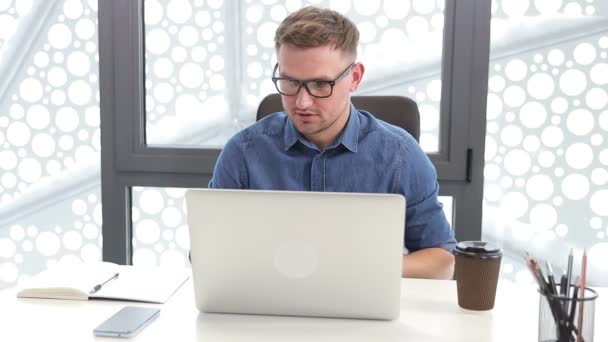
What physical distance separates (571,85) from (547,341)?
70.4 inches

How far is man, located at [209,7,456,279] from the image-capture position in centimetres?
149

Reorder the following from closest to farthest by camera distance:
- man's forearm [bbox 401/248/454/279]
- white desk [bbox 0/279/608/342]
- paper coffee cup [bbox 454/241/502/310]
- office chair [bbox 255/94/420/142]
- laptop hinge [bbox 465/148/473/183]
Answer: white desk [bbox 0/279/608/342]
paper coffee cup [bbox 454/241/502/310]
man's forearm [bbox 401/248/454/279]
office chair [bbox 255/94/420/142]
laptop hinge [bbox 465/148/473/183]

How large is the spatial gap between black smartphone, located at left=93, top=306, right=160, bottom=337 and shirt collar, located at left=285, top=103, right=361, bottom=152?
666mm

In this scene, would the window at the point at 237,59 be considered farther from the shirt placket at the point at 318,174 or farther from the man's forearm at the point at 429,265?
the man's forearm at the point at 429,265

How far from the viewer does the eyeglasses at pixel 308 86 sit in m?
1.49

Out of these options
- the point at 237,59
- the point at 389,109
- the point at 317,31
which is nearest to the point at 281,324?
the point at 317,31

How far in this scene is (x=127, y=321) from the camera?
104 centimetres

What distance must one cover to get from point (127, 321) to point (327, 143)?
2.57 feet

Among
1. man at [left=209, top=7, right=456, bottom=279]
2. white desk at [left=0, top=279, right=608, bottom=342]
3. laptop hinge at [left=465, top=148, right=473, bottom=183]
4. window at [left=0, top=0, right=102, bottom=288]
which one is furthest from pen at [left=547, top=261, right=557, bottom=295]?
window at [left=0, top=0, right=102, bottom=288]

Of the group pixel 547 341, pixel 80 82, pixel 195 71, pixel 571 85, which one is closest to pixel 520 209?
pixel 571 85

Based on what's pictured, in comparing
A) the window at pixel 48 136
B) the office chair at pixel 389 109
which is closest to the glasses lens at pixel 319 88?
the office chair at pixel 389 109

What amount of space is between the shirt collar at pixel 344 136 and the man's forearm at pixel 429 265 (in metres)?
0.35

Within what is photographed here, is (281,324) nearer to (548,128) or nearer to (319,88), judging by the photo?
(319,88)

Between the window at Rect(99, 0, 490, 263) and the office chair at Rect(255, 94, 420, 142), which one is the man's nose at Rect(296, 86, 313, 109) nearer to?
the office chair at Rect(255, 94, 420, 142)
